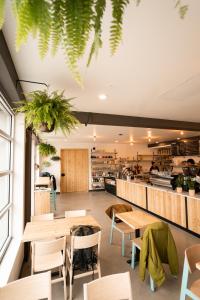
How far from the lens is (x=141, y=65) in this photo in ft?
6.62

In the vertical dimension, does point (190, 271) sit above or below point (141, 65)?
below

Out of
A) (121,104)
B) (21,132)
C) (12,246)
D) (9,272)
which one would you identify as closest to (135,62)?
(121,104)

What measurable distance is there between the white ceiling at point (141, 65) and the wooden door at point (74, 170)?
20.6 feet

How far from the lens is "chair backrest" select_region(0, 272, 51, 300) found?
1.27 metres

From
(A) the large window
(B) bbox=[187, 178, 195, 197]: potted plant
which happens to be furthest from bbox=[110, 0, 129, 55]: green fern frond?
(B) bbox=[187, 178, 195, 197]: potted plant

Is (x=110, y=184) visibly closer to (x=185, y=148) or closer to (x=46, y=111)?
(x=185, y=148)

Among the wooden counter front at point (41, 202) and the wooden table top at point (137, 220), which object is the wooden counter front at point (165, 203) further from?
the wooden counter front at point (41, 202)

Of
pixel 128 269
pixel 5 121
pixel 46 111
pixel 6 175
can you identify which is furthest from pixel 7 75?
pixel 128 269

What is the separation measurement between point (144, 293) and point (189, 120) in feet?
13.9

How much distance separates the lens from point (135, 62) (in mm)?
1954

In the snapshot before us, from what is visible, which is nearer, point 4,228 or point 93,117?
point 4,228

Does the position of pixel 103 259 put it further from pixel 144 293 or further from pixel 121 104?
pixel 121 104

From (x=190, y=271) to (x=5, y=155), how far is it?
2.89 meters

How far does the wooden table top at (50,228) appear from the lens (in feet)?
7.55
